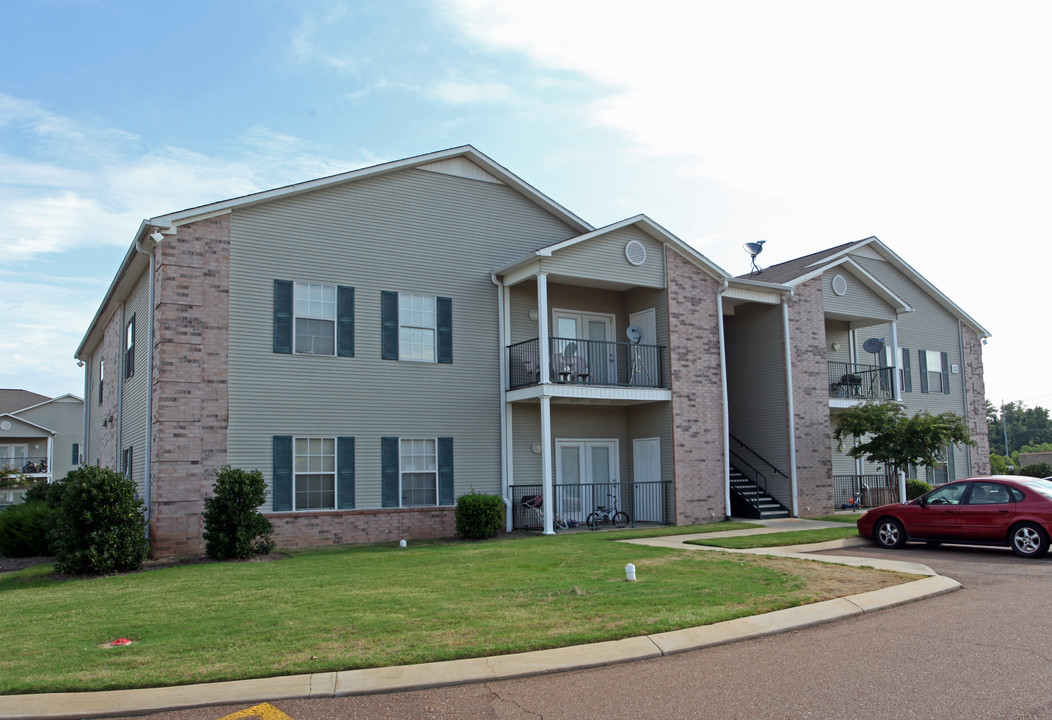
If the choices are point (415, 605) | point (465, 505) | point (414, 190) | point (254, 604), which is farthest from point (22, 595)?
point (414, 190)

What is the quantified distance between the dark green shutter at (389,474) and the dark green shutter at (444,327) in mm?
2313

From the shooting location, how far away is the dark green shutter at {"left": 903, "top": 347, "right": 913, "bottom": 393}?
2823 cm

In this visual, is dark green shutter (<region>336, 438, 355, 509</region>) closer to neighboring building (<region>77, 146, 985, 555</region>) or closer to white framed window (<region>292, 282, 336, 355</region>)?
neighboring building (<region>77, 146, 985, 555</region>)

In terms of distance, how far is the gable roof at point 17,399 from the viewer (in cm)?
4906

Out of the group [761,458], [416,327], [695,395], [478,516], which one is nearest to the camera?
[478,516]

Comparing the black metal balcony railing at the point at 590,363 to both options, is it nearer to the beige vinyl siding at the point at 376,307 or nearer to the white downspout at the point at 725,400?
the beige vinyl siding at the point at 376,307

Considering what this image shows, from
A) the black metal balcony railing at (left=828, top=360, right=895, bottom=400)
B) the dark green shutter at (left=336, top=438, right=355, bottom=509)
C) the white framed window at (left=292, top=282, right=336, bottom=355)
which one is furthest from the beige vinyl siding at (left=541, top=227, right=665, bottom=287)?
the black metal balcony railing at (left=828, top=360, right=895, bottom=400)

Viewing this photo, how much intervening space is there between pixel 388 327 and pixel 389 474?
3210mm

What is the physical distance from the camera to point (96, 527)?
12859 mm

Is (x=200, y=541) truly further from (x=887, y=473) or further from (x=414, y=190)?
(x=887, y=473)

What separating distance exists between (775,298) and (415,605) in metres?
16.6

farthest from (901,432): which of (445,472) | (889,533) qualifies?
(445,472)

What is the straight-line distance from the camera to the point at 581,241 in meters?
19.2

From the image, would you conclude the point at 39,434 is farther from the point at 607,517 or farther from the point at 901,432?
the point at 901,432
